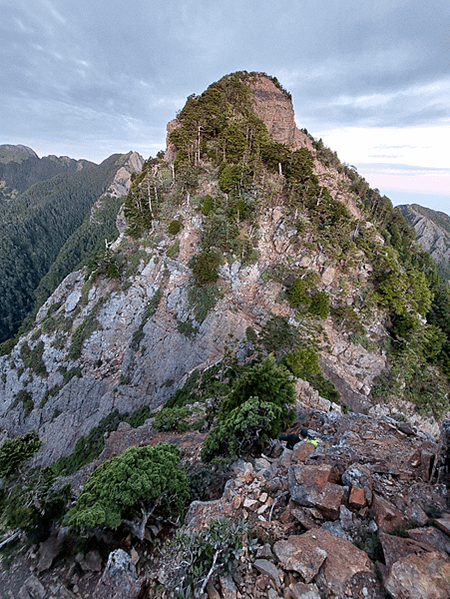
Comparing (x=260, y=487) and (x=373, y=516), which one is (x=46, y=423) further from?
(x=373, y=516)

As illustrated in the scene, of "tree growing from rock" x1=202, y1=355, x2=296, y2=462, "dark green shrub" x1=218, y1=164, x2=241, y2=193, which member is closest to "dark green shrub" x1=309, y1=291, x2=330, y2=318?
"tree growing from rock" x1=202, y1=355, x2=296, y2=462

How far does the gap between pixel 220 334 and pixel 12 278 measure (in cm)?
10279

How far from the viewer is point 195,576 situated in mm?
4895

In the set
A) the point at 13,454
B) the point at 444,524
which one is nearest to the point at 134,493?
the point at 444,524

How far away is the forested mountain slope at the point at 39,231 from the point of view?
89.2 m

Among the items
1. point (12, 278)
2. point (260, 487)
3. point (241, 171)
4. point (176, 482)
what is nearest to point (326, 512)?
point (260, 487)

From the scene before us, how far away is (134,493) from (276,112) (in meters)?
45.9

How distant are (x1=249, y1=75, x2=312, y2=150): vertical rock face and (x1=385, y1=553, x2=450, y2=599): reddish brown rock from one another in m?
40.8

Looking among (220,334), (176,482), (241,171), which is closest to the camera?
(176,482)

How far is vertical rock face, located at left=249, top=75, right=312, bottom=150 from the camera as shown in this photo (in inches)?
1484

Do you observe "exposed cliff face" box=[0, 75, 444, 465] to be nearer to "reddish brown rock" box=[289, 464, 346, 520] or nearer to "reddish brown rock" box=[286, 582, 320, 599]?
"reddish brown rock" box=[289, 464, 346, 520]

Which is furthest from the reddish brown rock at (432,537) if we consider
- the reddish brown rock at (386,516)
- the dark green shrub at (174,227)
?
the dark green shrub at (174,227)

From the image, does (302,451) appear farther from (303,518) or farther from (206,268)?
(206,268)

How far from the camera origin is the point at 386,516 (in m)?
5.76
